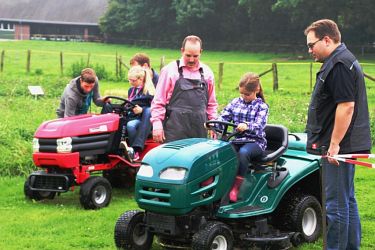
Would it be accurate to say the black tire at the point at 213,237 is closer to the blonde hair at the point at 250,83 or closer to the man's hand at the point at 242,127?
the man's hand at the point at 242,127

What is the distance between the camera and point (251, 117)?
5.70 meters

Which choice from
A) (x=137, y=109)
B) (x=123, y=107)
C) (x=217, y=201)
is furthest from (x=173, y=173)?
(x=123, y=107)

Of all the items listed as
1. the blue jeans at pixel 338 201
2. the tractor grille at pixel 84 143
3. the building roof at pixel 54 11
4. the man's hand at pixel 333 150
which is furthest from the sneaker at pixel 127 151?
the building roof at pixel 54 11

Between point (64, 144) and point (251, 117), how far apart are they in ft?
8.48

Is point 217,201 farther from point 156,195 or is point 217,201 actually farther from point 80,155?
point 80,155

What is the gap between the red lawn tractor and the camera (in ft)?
24.1

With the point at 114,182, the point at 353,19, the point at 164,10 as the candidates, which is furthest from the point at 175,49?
the point at 114,182

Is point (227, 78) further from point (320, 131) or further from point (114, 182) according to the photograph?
point (320, 131)

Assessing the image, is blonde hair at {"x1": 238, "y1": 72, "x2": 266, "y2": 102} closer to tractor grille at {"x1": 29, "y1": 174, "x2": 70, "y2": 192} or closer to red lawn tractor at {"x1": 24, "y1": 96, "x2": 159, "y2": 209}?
red lawn tractor at {"x1": 24, "y1": 96, "x2": 159, "y2": 209}

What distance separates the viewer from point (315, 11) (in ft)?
170

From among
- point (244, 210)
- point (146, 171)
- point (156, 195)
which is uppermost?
point (146, 171)

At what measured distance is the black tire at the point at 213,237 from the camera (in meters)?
5.05

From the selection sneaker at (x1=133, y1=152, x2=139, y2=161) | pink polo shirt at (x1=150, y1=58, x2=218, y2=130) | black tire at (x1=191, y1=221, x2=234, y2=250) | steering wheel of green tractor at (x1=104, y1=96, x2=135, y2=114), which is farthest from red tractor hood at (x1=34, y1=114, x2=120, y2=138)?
black tire at (x1=191, y1=221, x2=234, y2=250)

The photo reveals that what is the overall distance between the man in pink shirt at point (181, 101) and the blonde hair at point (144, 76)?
173cm
